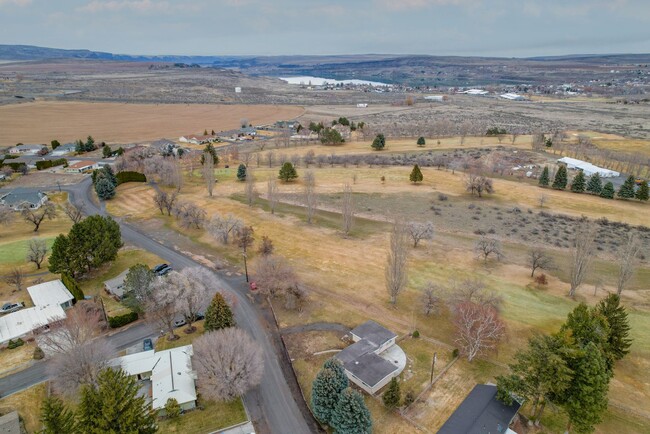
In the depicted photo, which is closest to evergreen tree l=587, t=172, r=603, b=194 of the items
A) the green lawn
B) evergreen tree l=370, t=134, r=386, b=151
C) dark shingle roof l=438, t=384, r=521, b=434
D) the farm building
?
the farm building

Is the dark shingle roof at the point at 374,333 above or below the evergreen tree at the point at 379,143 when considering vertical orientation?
below

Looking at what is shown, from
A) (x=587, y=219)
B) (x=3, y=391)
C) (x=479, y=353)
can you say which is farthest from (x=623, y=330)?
(x=3, y=391)

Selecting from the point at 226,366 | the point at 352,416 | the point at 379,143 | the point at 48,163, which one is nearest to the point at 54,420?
the point at 226,366

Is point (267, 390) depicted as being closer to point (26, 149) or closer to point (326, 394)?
point (326, 394)

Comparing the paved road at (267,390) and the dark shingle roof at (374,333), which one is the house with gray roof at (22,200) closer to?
the paved road at (267,390)

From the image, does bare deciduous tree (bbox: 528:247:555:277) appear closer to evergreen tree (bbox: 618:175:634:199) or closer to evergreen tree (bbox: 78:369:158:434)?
evergreen tree (bbox: 618:175:634:199)

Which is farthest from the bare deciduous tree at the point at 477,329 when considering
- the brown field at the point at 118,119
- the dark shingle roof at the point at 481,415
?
the brown field at the point at 118,119

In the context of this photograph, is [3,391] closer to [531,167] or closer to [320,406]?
[320,406]
